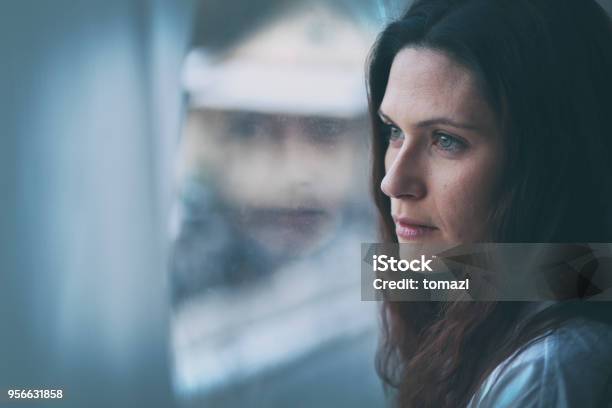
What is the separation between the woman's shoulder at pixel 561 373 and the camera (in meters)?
1.67

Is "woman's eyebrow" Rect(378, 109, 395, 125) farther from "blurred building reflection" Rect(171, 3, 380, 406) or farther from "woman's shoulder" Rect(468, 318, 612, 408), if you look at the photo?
"woman's shoulder" Rect(468, 318, 612, 408)

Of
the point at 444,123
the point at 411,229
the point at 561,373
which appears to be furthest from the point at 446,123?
the point at 561,373

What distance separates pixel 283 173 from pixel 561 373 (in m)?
0.82

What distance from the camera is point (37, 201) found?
6.44 feet

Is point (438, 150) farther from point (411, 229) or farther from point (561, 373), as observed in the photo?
point (561, 373)

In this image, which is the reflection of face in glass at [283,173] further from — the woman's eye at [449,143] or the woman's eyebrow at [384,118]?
the woman's eye at [449,143]

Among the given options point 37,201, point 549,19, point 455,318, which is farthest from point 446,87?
point 37,201

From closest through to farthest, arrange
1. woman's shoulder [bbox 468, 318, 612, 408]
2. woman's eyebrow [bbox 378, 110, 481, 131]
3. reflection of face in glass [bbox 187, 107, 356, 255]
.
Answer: woman's shoulder [bbox 468, 318, 612, 408], woman's eyebrow [bbox 378, 110, 481, 131], reflection of face in glass [bbox 187, 107, 356, 255]

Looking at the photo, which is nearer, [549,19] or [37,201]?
[549,19]

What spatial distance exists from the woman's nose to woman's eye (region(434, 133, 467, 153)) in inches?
2.3

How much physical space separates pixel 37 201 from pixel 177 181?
1.25 feet

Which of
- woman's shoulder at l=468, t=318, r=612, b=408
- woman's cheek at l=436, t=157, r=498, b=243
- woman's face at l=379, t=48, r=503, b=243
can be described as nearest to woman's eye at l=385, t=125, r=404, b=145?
woman's face at l=379, t=48, r=503, b=243

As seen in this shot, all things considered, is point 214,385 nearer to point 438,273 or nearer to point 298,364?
point 298,364

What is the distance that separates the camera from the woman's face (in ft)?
5.82
